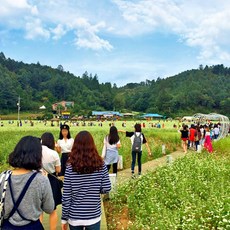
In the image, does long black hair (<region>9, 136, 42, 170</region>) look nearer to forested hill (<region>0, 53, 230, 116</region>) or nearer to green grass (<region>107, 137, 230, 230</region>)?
green grass (<region>107, 137, 230, 230</region>)

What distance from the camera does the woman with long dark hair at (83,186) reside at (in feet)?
12.4

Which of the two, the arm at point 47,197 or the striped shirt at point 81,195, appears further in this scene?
the striped shirt at point 81,195

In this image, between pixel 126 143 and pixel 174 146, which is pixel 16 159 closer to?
pixel 126 143

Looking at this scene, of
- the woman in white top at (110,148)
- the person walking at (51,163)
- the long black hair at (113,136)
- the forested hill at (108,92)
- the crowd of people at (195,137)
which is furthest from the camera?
the forested hill at (108,92)

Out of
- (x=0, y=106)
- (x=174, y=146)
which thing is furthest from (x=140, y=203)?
(x=0, y=106)

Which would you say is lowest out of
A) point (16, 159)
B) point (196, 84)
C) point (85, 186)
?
point (85, 186)

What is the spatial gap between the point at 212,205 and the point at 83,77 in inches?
6475

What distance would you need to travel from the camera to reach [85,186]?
3.79 meters

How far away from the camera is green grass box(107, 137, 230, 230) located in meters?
5.66

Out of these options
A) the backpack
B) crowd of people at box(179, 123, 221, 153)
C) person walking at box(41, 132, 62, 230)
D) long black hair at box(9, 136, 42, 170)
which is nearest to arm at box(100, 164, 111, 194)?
long black hair at box(9, 136, 42, 170)

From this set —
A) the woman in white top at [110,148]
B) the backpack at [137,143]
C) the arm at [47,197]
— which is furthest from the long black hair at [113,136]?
the arm at [47,197]

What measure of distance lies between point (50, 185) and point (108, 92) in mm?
141317

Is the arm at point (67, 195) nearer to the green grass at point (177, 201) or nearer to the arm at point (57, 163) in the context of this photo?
the arm at point (57, 163)

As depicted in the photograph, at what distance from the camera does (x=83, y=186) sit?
379cm
